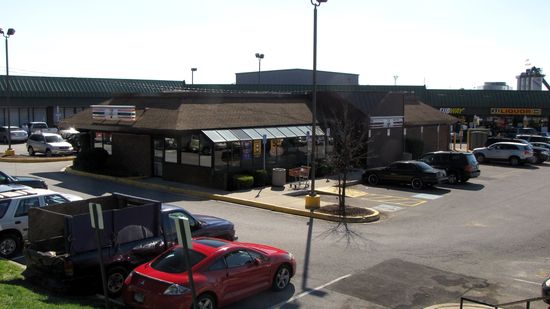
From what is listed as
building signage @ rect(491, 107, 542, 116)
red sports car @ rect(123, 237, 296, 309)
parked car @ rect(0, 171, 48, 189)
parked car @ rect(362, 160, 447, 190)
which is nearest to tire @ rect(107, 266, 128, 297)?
red sports car @ rect(123, 237, 296, 309)

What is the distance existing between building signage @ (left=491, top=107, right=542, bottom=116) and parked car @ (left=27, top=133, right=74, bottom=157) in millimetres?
46332

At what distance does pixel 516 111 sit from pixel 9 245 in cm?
5912

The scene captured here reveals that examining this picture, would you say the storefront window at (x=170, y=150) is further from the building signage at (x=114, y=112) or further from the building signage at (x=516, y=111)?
the building signage at (x=516, y=111)

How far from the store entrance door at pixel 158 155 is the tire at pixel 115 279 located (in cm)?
1644

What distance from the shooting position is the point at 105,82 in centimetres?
6225

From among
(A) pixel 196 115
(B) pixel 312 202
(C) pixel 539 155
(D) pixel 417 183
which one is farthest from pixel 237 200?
(C) pixel 539 155

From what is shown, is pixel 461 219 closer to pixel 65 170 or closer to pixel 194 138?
pixel 194 138

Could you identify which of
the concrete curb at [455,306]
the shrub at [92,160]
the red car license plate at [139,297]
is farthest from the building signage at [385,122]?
the red car license plate at [139,297]

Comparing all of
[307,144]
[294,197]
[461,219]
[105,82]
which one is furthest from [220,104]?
[105,82]

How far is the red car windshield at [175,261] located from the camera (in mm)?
10114

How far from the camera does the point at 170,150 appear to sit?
2719cm

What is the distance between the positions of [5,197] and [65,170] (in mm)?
16296

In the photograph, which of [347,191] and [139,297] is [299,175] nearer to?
[347,191]

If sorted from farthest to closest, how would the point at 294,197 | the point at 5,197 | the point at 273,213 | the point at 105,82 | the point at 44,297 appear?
the point at 105,82 → the point at 294,197 → the point at 273,213 → the point at 5,197 → the point at 44,297
